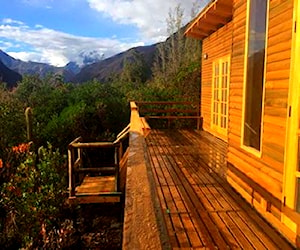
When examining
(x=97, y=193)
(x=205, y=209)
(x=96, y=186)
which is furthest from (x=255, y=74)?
(x=96, y=186)

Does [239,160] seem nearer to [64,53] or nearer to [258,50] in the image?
[258,50]

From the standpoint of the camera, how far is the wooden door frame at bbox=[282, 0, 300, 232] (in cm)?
251

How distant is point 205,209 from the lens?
10.8ft

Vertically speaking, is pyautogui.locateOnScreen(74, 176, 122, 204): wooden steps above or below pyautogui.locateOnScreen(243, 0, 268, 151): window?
below

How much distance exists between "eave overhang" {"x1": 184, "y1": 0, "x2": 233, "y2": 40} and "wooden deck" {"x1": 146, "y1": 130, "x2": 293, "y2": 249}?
3.15 meters

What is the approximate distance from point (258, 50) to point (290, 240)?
1.98 metres

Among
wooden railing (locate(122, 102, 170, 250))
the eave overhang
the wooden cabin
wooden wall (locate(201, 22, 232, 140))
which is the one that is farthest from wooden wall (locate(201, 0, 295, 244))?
wooden wall (locate(201, 22, 232, 140))

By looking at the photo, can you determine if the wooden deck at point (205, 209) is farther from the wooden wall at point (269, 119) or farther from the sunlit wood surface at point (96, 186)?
the sunlit wood surface at point (96, 186)

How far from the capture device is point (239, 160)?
3.82 metres

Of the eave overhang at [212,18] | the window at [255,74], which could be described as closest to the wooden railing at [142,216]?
the window at [255,74]

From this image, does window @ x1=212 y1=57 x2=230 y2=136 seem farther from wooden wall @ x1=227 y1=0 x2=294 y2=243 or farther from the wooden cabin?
wooden wall @ x1=227 y1=0 x2=294 y2=243

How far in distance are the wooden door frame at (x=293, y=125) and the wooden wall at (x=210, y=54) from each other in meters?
4.43

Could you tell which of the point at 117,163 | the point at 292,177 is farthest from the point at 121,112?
the point at 292,177

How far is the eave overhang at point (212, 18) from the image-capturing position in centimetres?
626
